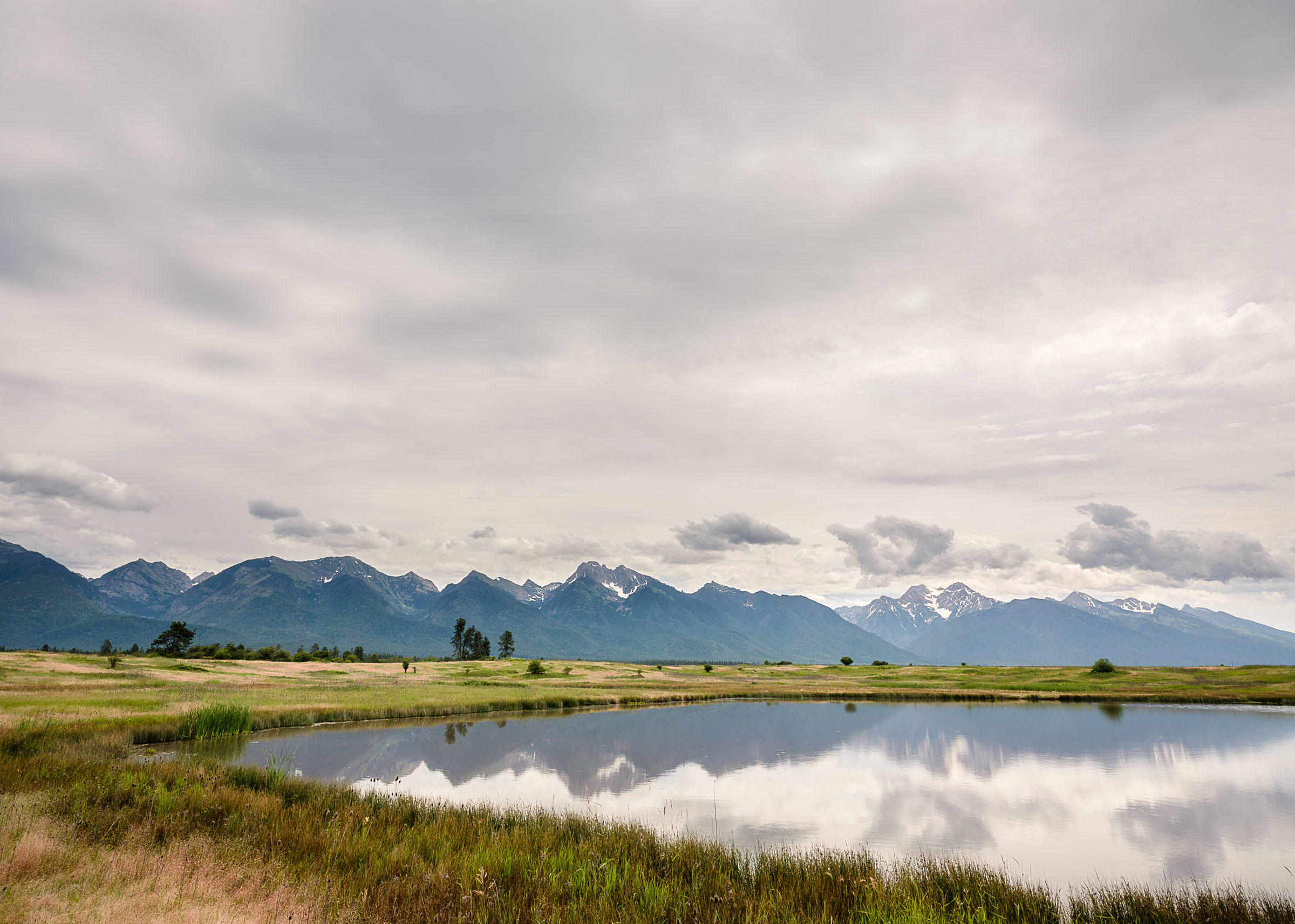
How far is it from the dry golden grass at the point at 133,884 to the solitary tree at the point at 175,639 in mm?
148638

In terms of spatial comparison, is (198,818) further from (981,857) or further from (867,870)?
(981,857)

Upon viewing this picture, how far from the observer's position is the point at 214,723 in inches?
1346

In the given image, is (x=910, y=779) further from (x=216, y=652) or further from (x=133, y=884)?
(x=216, y=652)

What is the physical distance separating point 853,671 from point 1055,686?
39065 mm

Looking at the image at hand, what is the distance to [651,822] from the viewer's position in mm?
20156

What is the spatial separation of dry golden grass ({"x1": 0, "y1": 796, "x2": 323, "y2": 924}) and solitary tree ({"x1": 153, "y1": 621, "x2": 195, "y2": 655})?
149 metres

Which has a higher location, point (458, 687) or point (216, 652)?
point (458, 687)

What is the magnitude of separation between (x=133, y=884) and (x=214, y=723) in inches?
1188

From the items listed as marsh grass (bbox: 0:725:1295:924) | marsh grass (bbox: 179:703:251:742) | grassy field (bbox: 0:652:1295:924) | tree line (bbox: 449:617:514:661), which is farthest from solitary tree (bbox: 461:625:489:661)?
marsh grass (bbox: 0:725:1295:924)

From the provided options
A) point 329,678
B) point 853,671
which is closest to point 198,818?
point 329,678

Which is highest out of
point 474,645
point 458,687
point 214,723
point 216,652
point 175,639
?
point 214,723

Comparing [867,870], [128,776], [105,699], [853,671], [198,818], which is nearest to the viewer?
[867,870]

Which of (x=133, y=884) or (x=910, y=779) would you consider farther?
(x=910, y=779)

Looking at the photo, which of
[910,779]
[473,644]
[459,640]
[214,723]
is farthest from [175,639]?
[910,779]
